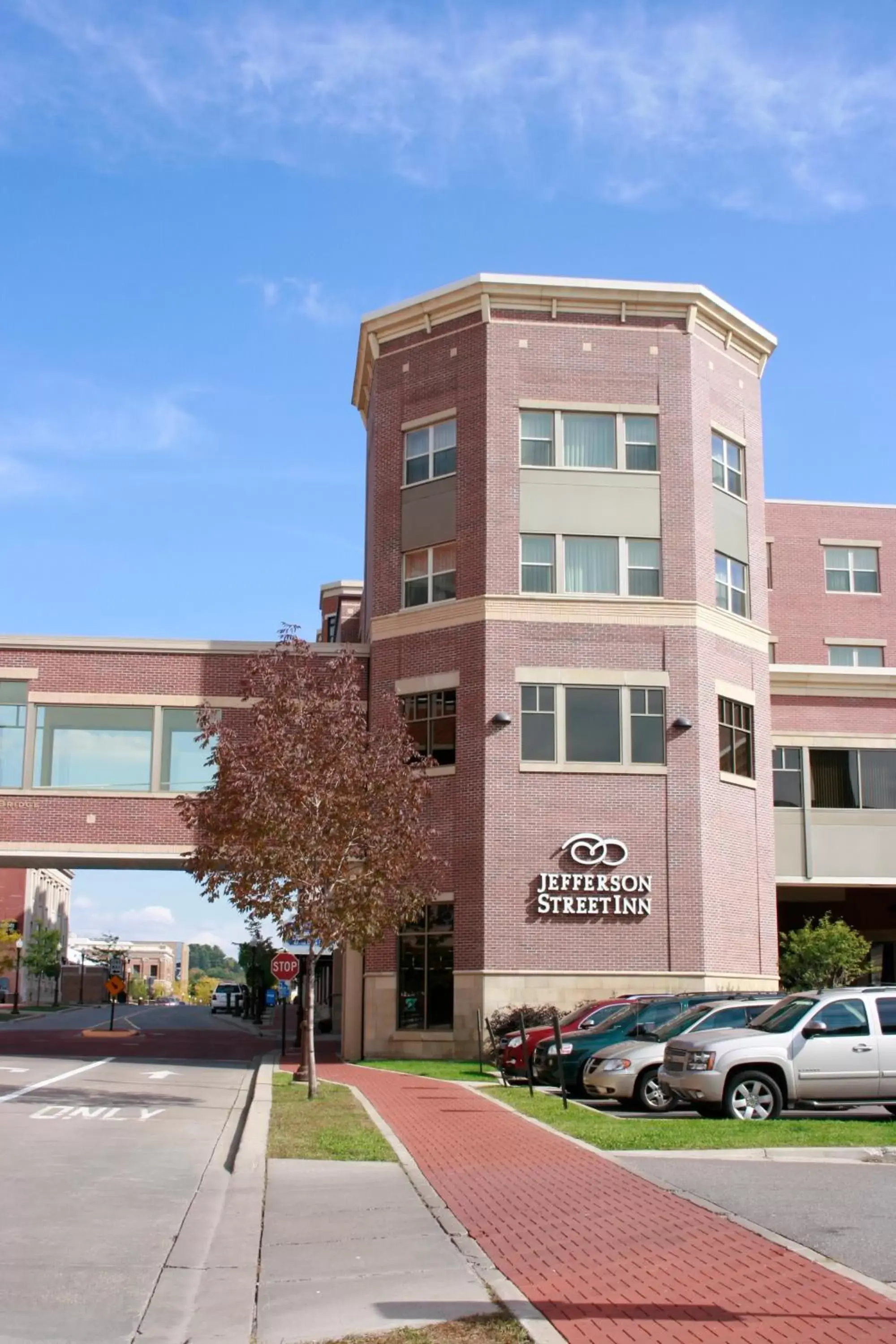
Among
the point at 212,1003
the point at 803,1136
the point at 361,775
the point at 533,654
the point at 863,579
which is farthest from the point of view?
the point at 212,1003

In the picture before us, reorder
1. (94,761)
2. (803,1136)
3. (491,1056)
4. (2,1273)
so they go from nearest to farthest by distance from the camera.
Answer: (2,1273) < (803,1136) < (491,1056) < (94,761)

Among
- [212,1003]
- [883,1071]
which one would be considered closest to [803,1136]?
[883,1071]

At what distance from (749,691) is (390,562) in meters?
9.18

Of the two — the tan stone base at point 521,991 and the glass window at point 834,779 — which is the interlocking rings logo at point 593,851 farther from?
the glass window at point 834,779

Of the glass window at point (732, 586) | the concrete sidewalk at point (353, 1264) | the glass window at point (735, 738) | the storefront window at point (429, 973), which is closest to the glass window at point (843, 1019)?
the concrete sidewalk at point (353, 1264)

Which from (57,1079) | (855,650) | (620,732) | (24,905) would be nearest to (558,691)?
(620,732)

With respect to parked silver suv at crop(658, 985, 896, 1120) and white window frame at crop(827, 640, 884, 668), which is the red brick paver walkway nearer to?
parked silver suv at crop(658, 985, 896, 1120)

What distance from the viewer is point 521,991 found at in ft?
105

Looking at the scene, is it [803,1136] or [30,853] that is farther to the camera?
[30,853]

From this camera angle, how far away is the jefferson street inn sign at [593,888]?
107ft

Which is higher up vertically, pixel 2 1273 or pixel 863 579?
pixel 863 579

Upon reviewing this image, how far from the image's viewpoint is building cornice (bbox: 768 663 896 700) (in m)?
38.5

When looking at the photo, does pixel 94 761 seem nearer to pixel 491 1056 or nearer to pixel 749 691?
pixel 491 1056

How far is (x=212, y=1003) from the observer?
9406 cm
